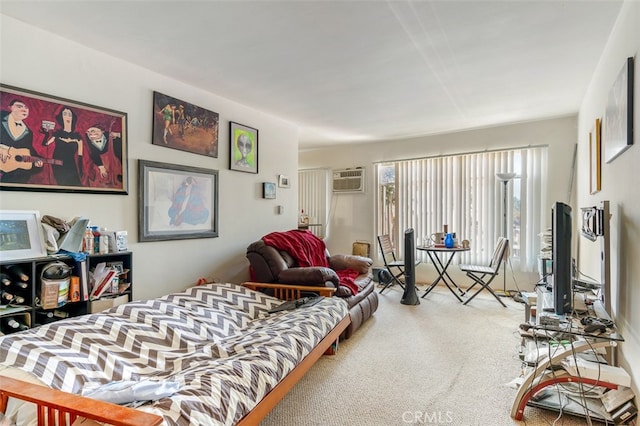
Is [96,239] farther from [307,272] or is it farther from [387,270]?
[387,270]

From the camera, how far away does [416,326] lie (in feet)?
11.0

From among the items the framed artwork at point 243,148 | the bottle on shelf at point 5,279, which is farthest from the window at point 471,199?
the bottle on shelf at point 5,279

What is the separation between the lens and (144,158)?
2.78 meters

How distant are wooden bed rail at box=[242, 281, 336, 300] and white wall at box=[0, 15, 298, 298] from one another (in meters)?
0.68

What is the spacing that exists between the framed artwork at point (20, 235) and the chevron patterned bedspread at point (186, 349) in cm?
50

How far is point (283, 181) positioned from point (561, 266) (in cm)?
333

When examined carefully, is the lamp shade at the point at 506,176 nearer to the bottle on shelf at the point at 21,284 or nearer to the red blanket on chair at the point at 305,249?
the red blanket on chair at the point at 305,249

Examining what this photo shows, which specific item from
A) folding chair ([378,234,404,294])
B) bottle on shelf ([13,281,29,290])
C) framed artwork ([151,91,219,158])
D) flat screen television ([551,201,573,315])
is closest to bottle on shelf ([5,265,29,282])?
bottle on shelf ([13,281,29,290])

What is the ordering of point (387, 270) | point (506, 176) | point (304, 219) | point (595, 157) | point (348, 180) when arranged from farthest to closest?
point (304, 219), point (348, 180), point (387, 270), point (506, 176), point (595, 157)

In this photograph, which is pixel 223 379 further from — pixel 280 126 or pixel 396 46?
pixel 280 126

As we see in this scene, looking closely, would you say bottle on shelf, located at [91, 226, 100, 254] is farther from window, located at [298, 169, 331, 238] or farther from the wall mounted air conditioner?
the wall mounted air conditioner

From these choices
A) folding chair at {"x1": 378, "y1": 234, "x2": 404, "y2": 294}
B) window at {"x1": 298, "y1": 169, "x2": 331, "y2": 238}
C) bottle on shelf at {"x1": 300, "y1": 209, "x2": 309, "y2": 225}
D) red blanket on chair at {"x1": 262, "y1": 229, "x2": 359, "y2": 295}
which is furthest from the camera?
window at {"x1": 298, "y1": 169, "x2": 331, "y2": 238}

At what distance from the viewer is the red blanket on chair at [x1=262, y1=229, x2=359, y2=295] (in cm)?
340

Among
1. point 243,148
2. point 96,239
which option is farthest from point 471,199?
point 96,239
